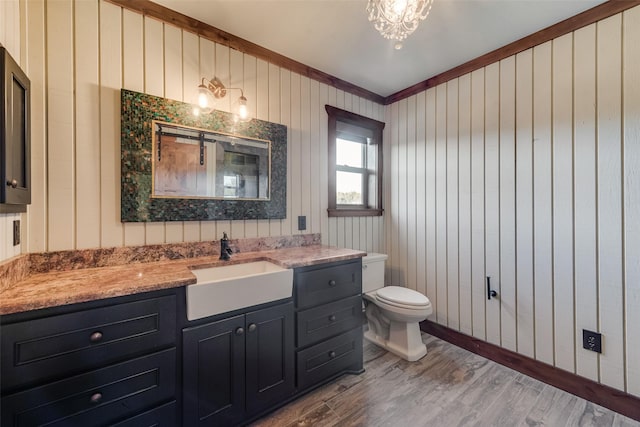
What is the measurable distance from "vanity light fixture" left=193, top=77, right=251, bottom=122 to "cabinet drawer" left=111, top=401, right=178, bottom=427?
1.67 metres

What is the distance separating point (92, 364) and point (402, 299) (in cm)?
194

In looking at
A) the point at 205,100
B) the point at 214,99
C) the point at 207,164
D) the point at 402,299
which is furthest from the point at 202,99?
the point at 402,299

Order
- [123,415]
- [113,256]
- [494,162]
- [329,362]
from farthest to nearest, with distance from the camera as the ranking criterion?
[494,162], [329,362], [113,256], [123,415]

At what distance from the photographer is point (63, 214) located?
1380mm

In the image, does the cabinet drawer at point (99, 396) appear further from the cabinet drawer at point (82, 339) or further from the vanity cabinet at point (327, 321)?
the vanity cabinet at point (327, 321)

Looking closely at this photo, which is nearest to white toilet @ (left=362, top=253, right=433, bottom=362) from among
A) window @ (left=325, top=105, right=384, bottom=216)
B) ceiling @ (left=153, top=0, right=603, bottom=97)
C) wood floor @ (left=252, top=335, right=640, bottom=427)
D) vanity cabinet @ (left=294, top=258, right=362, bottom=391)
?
wood floor @ (left=252, top=335, right=640, bottom=427)

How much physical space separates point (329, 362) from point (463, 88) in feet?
8.24

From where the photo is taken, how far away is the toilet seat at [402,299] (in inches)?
81.4

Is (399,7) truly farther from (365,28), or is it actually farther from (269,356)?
(269,356)

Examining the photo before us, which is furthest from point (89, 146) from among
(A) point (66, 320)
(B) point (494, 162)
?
(B) point (494, 162)

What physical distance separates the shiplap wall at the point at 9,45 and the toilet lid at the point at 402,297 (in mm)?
2271

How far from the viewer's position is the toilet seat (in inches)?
81.4

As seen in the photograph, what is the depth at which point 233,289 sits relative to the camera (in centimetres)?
135

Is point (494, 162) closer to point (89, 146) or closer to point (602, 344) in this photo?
point (602, 344)
